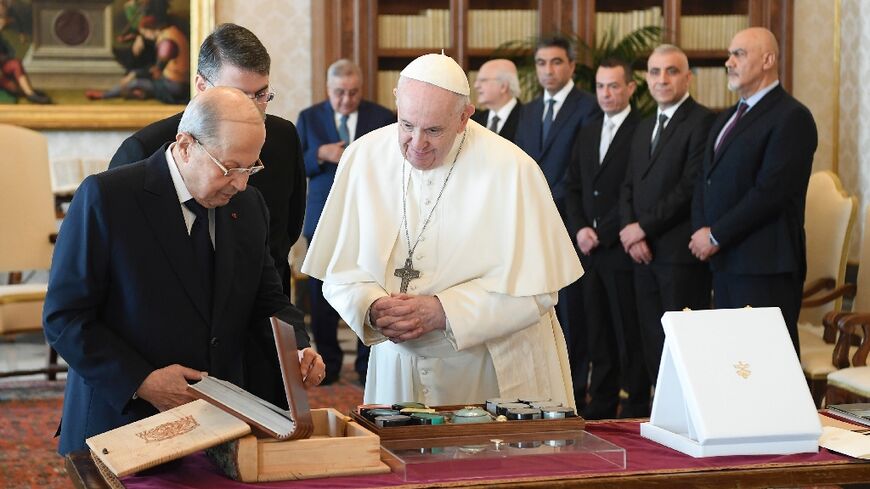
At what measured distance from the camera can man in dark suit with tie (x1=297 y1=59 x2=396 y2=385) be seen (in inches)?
307

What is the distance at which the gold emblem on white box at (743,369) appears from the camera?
2919mm

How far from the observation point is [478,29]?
360 inches

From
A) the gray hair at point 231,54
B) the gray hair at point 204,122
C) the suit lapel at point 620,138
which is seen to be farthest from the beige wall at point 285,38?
the gray hair at point 204,122

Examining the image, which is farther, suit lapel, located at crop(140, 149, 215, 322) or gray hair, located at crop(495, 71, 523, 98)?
gray hair, located at crop(495, 71, 523, 98)

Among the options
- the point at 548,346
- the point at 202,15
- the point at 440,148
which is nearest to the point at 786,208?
the point at 548,346

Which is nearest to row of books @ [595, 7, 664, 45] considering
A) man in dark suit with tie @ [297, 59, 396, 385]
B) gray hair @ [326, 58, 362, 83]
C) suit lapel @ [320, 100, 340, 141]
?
man in dark suit with tie @ [297, 59, 396, 385]

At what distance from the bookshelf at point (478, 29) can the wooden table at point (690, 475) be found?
635cm

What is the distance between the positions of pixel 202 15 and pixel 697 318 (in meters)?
6.77

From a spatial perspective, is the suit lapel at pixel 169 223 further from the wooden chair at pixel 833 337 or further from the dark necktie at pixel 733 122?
the dark necktie at pixel 733 122

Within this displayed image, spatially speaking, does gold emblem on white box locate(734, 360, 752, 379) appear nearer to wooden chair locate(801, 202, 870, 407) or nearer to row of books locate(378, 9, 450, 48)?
wooden chair locate(801, 202, 870, 407)

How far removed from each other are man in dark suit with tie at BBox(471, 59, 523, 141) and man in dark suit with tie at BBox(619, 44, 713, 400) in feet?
3.79

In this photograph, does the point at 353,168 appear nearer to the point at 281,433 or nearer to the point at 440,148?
the point at 440,148

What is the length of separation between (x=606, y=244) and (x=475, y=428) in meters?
4.02

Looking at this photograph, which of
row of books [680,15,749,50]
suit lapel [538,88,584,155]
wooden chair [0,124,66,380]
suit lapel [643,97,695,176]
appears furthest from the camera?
row of books [680,15,749,50]
